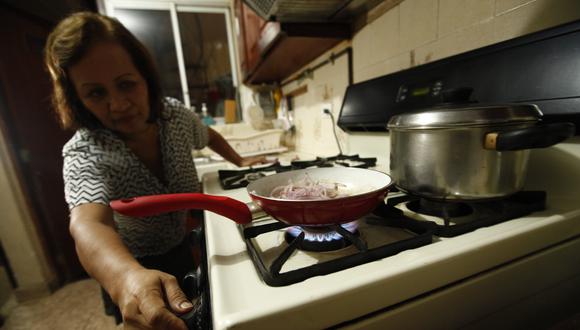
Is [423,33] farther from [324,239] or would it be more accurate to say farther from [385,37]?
[324,239]

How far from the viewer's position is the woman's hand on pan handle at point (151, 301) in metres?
0.25

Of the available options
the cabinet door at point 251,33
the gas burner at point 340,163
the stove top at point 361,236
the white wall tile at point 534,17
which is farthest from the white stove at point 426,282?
the cabinet door at point 251,33

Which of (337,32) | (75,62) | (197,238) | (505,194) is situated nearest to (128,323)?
(197,238)

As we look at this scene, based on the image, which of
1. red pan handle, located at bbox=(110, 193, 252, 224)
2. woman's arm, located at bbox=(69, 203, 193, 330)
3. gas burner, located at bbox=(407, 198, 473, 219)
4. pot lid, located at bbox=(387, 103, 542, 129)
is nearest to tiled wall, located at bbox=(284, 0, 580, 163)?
pot lid, located at bbox=(387, 103, 542, 129)

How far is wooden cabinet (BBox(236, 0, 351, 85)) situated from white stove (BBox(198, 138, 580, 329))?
31.9 inches

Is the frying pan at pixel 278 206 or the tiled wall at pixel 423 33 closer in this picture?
the frying pan at pixel 278 206

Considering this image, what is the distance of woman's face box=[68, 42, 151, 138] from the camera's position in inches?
24.7

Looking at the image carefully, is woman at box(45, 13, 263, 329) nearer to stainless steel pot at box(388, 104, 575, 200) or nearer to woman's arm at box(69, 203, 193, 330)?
woman's arm at box(69, 203, 193, 330)

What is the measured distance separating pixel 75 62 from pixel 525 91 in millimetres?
1012

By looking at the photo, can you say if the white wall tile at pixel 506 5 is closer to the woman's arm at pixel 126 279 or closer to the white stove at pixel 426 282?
the white stove at pixel 426 282

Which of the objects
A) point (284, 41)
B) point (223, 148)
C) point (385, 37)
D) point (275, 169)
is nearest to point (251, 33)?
point (284, 41)

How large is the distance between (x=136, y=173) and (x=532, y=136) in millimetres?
873

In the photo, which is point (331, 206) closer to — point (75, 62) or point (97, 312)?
point (75, 62)

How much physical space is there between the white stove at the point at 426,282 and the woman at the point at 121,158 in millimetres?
84
